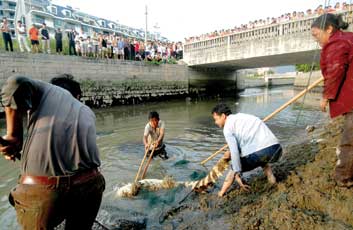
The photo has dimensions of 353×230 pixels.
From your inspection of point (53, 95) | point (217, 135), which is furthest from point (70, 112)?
point (217, 135)

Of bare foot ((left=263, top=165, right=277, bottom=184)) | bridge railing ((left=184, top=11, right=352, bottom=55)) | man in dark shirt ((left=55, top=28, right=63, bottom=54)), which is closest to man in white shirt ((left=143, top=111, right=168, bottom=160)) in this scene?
bare foot ((left=263, top=165, right=277, bottom=184))

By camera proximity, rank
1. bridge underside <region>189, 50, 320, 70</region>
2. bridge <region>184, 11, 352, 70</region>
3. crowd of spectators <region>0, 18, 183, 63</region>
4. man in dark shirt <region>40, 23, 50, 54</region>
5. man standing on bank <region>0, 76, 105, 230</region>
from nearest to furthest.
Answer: man standing on bank <region>0, 76, 105, 230</region> < crowd of spectators <region>0, 18, 183, 63</region> < man in dark shirt <region>40, 23, 50, 54</region> < bridge <region>184, 11, 352, 70</region> < bridge underside <region>189, 50, 320, 70</region>

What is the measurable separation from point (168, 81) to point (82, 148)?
21.1 metres

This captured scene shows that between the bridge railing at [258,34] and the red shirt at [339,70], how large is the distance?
13.4 meters

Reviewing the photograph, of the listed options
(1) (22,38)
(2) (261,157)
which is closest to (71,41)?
(1) (22,38)

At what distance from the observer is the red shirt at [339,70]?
2.81 m

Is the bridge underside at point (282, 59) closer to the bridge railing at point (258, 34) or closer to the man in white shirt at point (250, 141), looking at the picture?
the bridge railing at point (258, 34)

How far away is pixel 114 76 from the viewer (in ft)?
61.5

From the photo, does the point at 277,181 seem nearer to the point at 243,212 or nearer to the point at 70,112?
the point at 243,212

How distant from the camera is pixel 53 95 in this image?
1.87 meters

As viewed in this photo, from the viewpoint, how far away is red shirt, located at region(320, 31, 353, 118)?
2.81 metres

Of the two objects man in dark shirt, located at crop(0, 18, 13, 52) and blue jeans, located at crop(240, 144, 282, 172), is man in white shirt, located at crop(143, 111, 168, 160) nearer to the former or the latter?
blue jeans, located at crop(240, 144, 282, 172)

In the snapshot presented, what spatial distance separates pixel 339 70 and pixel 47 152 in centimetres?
300

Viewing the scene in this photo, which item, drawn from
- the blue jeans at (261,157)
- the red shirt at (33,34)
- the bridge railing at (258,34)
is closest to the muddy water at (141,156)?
the blue jeans at (261,157)
